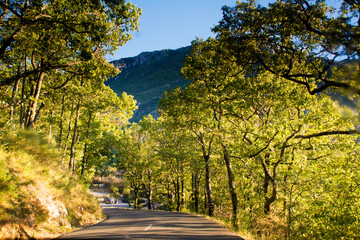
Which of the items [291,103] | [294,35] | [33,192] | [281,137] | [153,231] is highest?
[294,35]

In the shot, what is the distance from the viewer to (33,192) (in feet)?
28.8

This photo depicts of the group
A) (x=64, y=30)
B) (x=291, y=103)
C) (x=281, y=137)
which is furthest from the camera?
(x=291, y=103)

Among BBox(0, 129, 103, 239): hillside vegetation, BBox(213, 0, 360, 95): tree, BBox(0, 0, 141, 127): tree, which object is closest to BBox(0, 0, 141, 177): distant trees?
BBox(0, 0, 141, 127): tree

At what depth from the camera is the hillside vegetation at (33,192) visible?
6976 millimetres

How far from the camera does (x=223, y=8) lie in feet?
34.0

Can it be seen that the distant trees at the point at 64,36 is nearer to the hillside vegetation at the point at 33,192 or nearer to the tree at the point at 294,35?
the hillside vegetation at the point at 33,192

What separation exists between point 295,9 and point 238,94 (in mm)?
6335

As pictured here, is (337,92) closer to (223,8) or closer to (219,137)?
(223,8)

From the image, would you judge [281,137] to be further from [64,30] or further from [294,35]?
[64,30]

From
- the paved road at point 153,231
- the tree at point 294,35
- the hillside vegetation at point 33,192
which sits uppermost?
the tree at point 294,35

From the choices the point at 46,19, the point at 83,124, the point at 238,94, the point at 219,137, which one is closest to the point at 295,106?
the point at 238,94

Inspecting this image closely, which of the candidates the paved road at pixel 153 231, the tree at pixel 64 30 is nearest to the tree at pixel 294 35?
the tree at pixel 64 30

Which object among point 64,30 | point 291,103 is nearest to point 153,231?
point 64,30

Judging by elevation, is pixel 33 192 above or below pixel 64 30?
below
